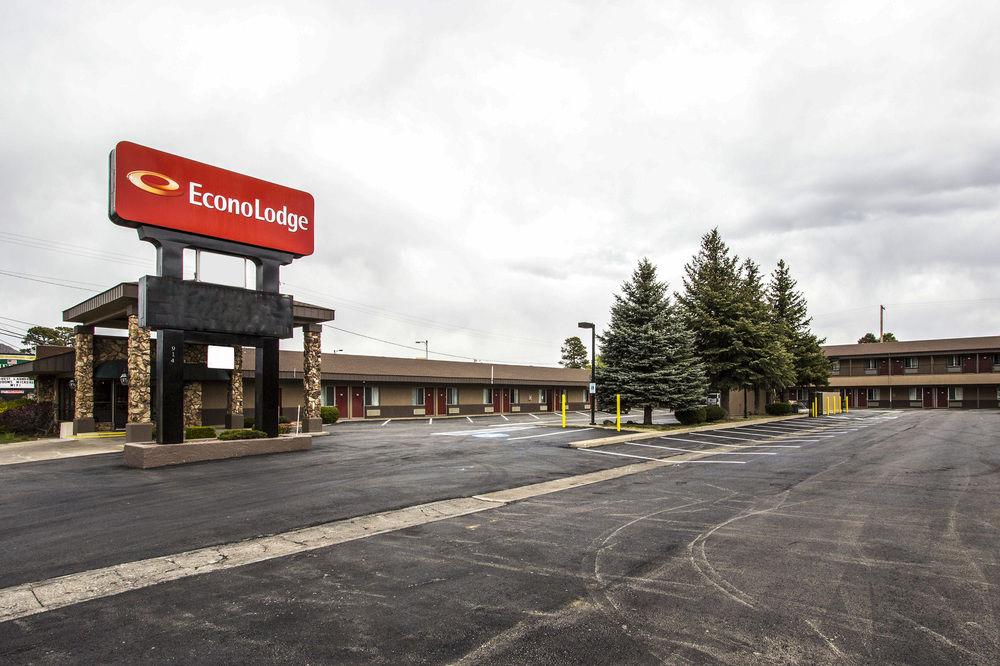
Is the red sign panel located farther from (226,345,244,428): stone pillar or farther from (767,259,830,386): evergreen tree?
(767,259,830,386): evergreen tree

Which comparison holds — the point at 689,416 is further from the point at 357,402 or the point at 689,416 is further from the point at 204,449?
the point at 204,449

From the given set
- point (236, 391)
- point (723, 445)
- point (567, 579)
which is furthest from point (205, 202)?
point (723, 445)

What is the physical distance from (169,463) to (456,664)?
1462 cm

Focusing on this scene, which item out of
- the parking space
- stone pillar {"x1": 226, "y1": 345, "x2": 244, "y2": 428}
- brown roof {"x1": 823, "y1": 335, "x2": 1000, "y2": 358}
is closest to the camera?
the parking space

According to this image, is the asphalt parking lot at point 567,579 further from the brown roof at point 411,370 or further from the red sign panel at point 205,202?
the brown roof at point 411,370

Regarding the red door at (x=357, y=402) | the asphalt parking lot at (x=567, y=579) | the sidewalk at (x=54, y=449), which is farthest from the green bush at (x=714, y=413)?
the sidewalk at (x=54, y=449)

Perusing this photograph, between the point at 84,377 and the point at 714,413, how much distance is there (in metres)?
34.4

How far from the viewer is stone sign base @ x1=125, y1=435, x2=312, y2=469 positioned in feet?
49.6

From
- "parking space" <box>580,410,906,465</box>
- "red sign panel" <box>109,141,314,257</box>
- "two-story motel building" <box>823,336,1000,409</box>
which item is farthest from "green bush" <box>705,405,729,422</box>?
"two-story motel building" <box>823,336,1000,409</box>

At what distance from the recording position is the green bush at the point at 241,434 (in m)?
17.5

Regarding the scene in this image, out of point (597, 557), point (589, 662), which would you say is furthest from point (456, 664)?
point (597, 557)

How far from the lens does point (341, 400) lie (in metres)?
38.8

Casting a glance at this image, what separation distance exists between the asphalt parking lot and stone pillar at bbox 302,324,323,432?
1349 cm

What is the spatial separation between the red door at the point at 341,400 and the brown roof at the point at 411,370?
1897 mm
